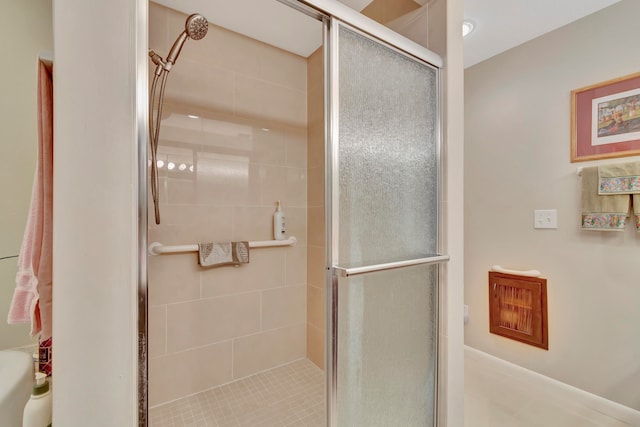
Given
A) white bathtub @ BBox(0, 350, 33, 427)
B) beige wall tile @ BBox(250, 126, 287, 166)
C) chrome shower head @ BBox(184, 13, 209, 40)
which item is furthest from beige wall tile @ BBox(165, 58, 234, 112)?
white bathtub @ BBox(0, 350, 33, 427)

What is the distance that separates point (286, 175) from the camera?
193 cm

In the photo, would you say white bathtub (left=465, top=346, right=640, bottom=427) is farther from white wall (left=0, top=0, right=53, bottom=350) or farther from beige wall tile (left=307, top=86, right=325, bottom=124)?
white wall (left=0, top=0, right=53, bottom=350)

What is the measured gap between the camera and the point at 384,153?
1.04m

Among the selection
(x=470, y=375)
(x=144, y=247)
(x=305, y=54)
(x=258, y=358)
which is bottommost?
(x=470, y=375)

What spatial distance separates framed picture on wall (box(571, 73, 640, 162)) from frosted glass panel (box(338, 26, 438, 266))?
1.14 meters

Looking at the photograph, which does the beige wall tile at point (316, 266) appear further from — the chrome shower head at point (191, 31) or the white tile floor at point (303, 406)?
the chrome shower head at point (191, 31)

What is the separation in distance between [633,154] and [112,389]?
240cm

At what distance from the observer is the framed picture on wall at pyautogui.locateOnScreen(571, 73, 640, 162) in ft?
4.86

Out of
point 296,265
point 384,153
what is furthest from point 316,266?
point 384,153

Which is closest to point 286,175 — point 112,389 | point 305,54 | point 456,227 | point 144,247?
point 305,54

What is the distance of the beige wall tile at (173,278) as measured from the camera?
1477mm

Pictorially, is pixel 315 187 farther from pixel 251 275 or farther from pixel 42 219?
pixel 42 219

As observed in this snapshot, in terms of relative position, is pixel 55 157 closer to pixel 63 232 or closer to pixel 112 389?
pixel 63 232

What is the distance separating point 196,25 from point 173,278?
49.5 inches
